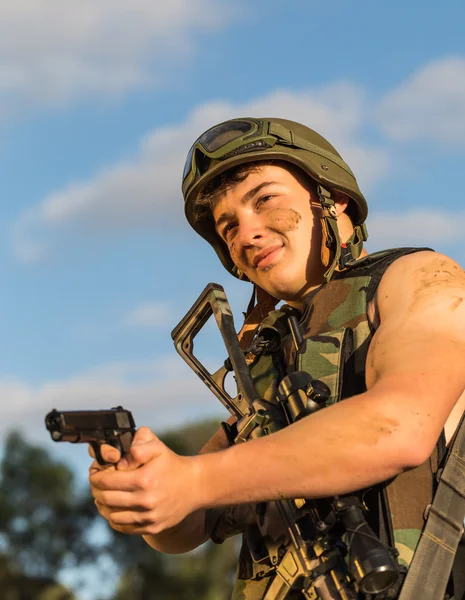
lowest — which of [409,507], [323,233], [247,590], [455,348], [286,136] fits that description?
[247,590]

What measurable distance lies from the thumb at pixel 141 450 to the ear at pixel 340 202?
2569 mm

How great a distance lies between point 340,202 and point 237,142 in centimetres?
75

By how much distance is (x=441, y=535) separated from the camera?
4523 millimetres

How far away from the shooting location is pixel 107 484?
3871 mm

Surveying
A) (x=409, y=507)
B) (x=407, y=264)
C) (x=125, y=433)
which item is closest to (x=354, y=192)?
(x=407, y=264)

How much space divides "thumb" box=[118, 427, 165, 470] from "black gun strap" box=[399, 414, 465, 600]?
134 centimetres

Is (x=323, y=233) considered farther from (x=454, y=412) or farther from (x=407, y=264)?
(x=454, y=412)

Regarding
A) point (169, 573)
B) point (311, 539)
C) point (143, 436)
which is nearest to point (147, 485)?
point (143, 436)

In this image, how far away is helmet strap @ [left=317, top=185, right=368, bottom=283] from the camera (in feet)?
18.3

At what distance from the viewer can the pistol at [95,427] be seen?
3859 mm

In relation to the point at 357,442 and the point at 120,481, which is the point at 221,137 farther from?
the point at 120,481

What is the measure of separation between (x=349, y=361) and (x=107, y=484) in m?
1.53

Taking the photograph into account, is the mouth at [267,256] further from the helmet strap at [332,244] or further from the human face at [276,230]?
the helmet strap at [332,244]

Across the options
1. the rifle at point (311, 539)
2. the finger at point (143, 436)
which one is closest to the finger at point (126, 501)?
the finger at point (143, 436)
